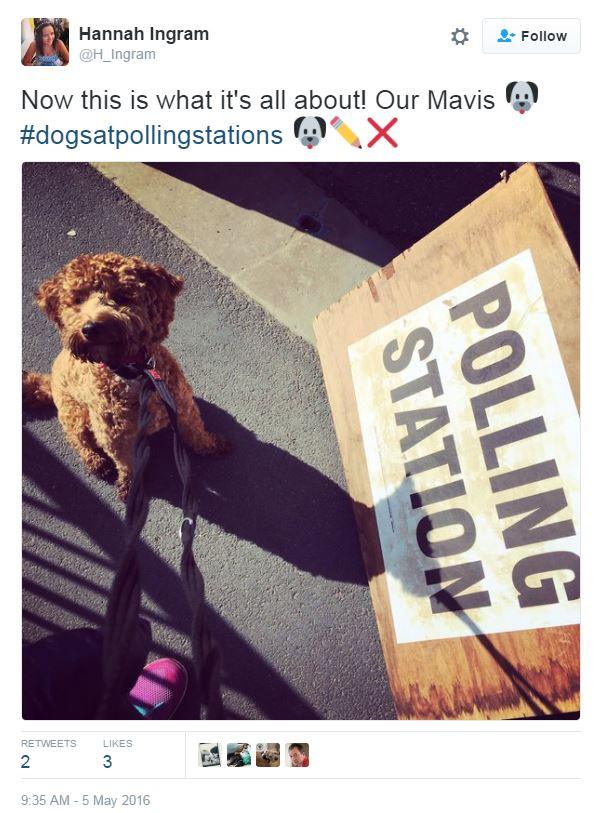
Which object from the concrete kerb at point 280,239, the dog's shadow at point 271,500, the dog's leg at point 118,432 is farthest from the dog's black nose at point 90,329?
the concrete kerb at point 280,239

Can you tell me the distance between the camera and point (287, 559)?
10.5 feet

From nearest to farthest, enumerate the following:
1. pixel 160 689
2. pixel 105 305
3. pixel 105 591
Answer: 1. pixel 105 305
2. pixel 160 689
3. pixel 105 591

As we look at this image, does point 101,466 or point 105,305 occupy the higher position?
point 105,305

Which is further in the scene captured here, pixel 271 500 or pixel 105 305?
pixel 271 500

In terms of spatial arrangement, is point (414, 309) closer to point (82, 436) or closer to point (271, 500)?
point (271, 500)

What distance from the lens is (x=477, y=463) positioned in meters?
2.63

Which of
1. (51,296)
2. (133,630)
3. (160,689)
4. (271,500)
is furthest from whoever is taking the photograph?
(271,500)
